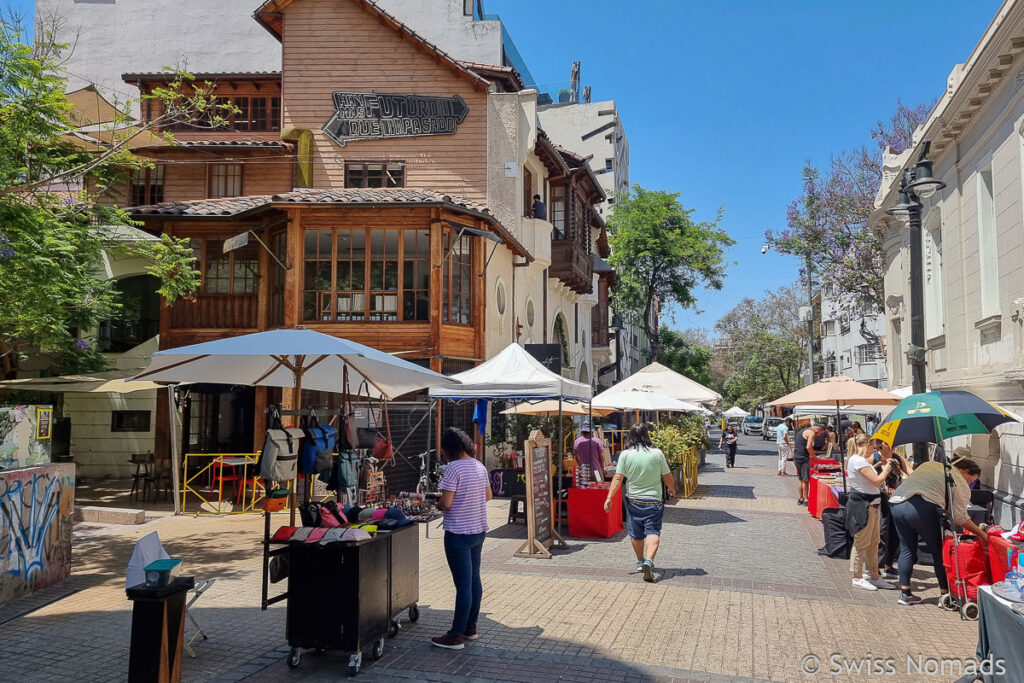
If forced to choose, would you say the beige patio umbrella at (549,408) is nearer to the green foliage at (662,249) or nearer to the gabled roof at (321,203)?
the gabled roof at (321,203)

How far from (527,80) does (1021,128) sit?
31148mm

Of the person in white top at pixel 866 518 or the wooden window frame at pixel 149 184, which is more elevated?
the wooden window frame at pixel 149 184

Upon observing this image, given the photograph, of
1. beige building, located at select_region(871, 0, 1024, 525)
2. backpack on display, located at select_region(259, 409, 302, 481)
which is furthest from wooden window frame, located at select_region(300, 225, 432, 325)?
beige building, located at select_region(871, 0, 1024, 525)

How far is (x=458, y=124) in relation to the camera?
19.8 m

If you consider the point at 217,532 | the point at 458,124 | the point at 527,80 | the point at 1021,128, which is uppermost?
the point at 527,80

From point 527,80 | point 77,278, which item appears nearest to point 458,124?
point 77,278

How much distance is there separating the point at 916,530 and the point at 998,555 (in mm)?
854

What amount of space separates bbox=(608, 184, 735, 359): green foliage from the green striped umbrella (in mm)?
27548

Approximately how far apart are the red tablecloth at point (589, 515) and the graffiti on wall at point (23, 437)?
716cm

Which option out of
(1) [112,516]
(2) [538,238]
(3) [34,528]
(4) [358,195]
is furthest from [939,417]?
(2) [538,238]

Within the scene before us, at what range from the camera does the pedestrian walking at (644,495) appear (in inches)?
332

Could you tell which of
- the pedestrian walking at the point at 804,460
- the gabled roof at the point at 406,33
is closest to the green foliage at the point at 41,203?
the gabled roof at the point at 406,33

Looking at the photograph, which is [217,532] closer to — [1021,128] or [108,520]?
[108,520]

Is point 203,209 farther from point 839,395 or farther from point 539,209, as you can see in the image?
point 839,395
